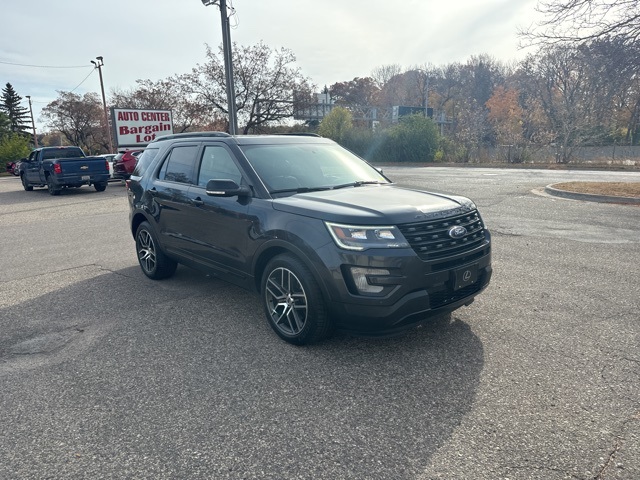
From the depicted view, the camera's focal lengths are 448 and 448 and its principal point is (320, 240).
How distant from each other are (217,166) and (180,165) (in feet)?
2.80

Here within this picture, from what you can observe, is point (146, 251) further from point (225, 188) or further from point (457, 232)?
point (457, 232)

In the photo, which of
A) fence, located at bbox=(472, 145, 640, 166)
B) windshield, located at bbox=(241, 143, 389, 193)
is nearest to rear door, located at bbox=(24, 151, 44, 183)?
windshield, located at bbox=(241, 143, 389, 193)

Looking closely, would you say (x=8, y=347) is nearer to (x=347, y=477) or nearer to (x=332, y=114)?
(x=347, y=477)

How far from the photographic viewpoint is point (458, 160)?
3406 centimetres

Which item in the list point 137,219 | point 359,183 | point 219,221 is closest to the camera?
point 219,221

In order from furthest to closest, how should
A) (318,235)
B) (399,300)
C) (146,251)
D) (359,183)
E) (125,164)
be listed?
(125,164), (146,251), (359,183), (318,235), (399,300)

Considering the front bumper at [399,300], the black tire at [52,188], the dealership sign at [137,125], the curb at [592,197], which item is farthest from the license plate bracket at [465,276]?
the dealership sign at [137,125]

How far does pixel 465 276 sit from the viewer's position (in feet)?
12.0

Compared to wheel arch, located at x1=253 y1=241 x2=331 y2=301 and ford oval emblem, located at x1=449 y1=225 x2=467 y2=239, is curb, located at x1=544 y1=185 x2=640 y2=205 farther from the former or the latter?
wheel arch, located at x1=253 y1=241 x2=331 y2=301

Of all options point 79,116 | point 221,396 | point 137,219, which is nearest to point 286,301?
point 221,396

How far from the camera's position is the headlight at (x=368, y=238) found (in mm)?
3369

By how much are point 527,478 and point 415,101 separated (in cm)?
8320

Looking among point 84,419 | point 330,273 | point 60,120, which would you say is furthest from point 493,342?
point 60,120

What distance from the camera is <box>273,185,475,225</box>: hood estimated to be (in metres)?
3.46
